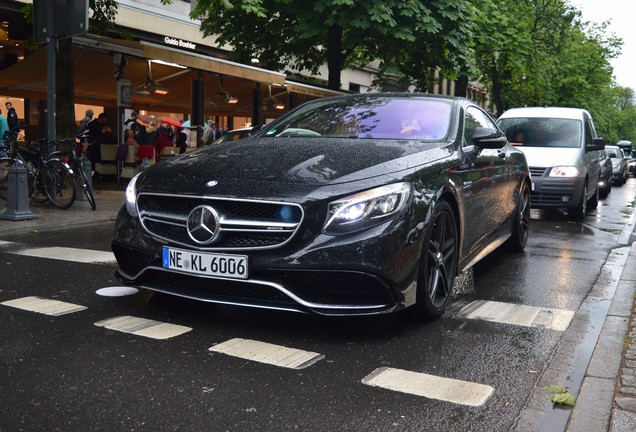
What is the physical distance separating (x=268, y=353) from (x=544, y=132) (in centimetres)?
1029

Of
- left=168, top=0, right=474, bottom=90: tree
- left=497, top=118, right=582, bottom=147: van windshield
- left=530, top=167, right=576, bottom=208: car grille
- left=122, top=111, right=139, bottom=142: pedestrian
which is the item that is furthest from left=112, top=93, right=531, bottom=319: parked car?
left=122, top=111, right=139, bottom=142: pedestrian

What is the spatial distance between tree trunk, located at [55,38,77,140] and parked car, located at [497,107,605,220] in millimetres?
7848

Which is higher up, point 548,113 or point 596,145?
point 548,113

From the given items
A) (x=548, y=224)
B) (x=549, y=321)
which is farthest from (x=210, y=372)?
(x=548, y=224)

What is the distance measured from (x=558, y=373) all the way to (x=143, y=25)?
68.7ft

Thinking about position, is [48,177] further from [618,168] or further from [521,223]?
[618,168]

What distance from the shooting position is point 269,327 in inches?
184

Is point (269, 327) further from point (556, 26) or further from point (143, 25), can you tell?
point (556, 26)

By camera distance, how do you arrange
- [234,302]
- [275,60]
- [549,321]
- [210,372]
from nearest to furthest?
[210,372], [234,302], [549,321], [275,60]

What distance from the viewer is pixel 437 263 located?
193 inches

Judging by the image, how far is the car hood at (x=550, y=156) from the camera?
1205 cm

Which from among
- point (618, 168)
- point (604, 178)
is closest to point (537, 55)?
point (618, 168)

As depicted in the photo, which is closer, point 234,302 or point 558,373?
point 558,373

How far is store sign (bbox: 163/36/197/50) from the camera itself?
23.3m
